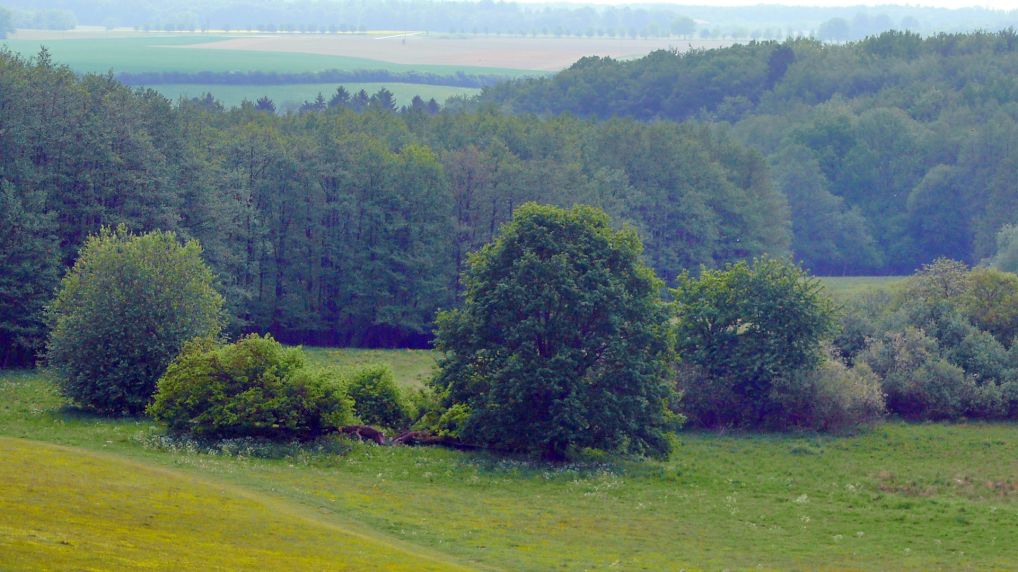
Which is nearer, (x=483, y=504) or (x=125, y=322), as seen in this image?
(x=483, y=504)

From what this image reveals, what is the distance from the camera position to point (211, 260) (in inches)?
3184

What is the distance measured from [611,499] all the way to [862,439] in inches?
790

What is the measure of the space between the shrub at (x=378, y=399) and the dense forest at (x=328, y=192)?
23668mm

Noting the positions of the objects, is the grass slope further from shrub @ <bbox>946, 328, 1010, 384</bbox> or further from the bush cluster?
shrub @ <bbox>946, 328, 1010, 384</bbox>

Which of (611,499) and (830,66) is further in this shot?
(830,66)

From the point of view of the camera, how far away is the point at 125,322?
55375mm

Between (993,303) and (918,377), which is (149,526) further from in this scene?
(993,303)

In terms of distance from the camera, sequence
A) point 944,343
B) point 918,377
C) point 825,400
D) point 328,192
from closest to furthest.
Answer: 1. point 825,400
2. point 918,377
3. point 944,343
4. point 328,192

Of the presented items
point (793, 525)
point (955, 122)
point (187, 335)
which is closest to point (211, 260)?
point (187, 335)

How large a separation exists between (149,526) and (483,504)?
1330cm

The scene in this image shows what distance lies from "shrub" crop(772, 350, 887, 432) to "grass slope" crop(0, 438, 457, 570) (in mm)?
31195

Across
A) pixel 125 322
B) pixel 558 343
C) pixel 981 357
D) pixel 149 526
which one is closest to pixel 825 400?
pixel 981 357

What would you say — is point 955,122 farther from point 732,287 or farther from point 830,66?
point 732,287

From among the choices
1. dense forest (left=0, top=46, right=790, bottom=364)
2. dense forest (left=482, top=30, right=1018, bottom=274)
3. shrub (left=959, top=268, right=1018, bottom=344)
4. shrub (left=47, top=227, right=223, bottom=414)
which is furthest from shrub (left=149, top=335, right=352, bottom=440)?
dense forest (left=482, top=30, right=1018, bottom=274)
